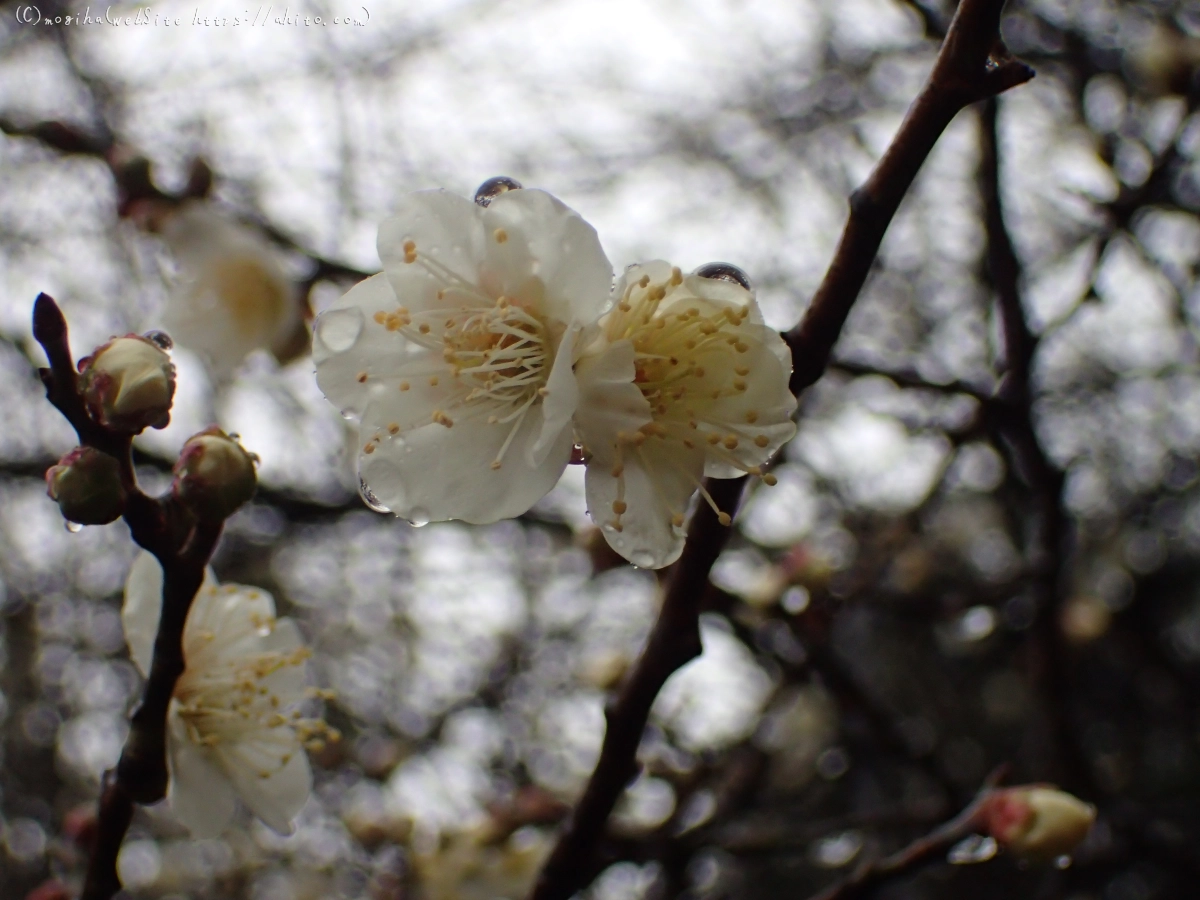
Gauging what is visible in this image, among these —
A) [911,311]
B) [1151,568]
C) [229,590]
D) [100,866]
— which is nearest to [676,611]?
[100,866]

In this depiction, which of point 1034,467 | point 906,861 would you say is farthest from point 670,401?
point 1034,467

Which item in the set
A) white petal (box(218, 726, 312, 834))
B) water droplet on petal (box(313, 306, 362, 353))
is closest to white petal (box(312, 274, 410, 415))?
water droplet on petal (box(313, 306, 362, 353))

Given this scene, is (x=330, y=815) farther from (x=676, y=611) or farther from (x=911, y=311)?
(x=676, y=611)

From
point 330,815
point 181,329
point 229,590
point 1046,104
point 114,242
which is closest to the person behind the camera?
point 229,590

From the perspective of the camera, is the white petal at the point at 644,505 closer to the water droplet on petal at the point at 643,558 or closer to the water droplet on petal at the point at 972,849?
the water droplet on petal at the point at 643,558

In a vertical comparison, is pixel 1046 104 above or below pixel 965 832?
above

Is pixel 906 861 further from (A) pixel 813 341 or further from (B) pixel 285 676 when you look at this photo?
(B) pixel 285 676
